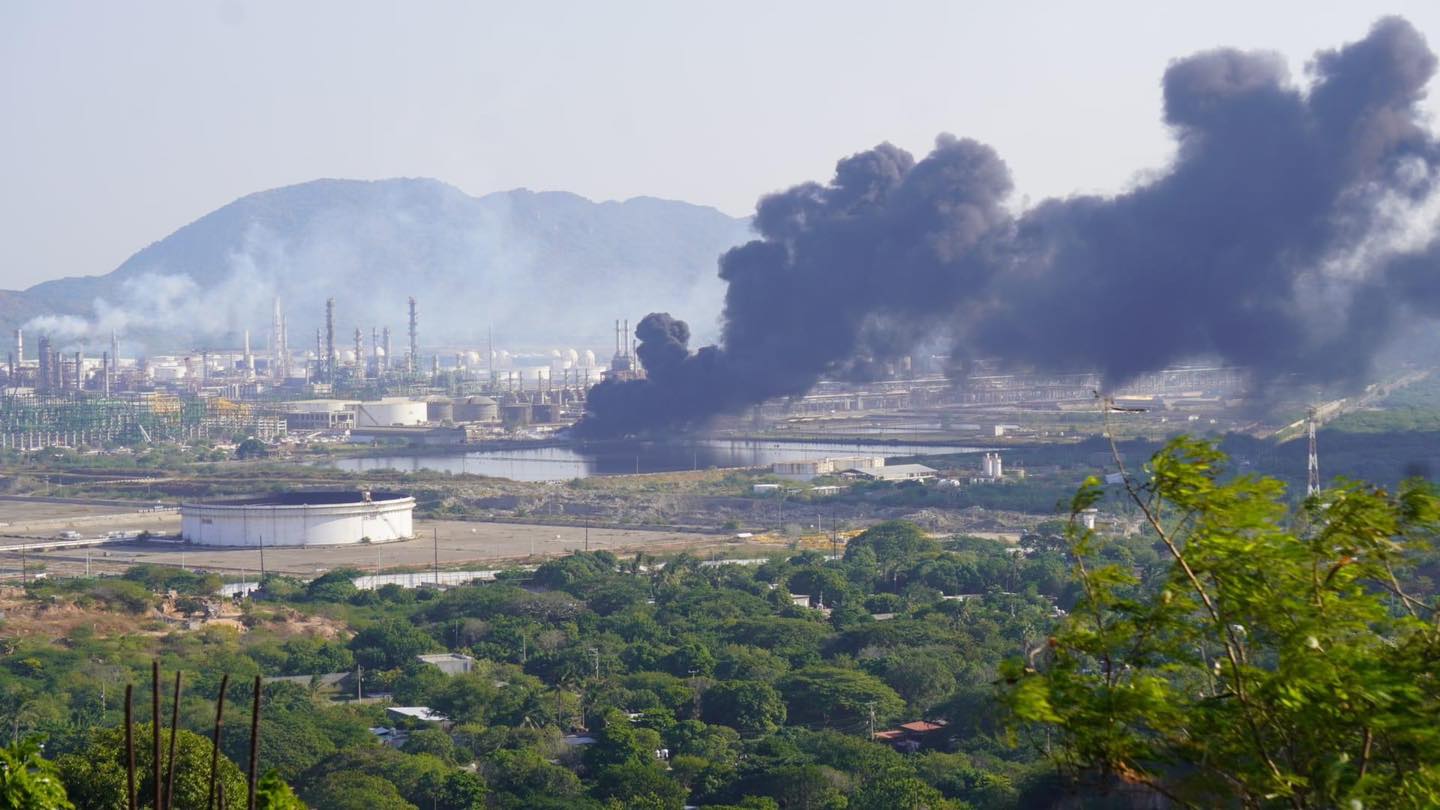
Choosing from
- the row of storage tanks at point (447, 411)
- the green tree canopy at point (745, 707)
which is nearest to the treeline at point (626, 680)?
the green tree canopy at point (745, 707)

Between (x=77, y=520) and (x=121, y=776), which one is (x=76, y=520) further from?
(x=121, y=776)

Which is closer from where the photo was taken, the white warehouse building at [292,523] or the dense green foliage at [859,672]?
the dense green foliage at [859,672]

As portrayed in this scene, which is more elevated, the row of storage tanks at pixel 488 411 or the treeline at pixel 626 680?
the row of storage tanks at pixel 488 411

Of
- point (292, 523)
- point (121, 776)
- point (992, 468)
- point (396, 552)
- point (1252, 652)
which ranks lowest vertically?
point (396, 552)

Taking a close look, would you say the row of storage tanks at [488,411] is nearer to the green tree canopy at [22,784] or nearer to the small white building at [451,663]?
the small white building at [451,663]

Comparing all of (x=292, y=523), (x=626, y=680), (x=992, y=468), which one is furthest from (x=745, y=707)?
(x=992, y=468)

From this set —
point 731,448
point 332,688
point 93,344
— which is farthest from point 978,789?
point 93,344
